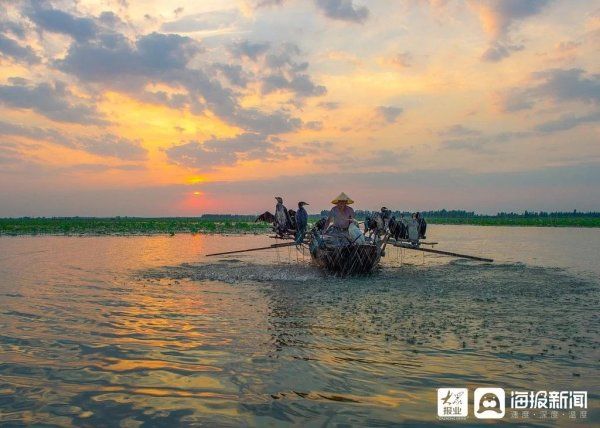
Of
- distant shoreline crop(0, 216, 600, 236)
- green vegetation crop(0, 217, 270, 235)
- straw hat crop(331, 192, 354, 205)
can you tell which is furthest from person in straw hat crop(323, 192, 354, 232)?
green vegetation crop(0, 217, 270, 235)

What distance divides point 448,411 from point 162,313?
22.9ft

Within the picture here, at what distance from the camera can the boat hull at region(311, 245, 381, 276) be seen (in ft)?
53.4

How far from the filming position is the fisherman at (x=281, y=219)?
2059cm

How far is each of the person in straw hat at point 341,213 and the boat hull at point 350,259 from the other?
4.06 ft

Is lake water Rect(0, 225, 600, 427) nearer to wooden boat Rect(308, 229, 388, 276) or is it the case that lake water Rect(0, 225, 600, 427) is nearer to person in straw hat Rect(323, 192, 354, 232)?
wooden boat Rect(308, 229, 388, 276)

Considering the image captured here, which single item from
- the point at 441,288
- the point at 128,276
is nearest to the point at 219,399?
the point at 441,288

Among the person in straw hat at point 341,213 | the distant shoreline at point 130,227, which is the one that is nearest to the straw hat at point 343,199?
the person in straw hat at point 341,213

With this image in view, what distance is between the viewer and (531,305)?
1115 cm

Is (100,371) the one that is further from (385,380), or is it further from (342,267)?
(342,267)

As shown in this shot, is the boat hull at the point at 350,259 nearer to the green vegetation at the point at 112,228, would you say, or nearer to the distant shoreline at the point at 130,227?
the distant shoreline at the point at 130,227

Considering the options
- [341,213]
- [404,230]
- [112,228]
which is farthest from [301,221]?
[112,228]

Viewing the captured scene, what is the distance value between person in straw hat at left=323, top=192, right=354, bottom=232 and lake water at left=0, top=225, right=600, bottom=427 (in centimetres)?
317

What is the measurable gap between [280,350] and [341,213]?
1061 centimetres

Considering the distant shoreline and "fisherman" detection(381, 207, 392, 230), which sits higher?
"fisherman" detection(381, 207, 392, 230)
